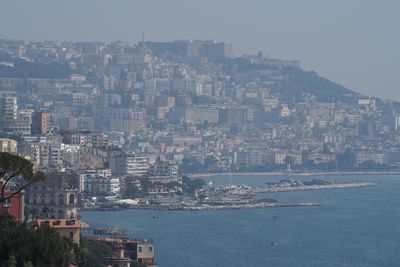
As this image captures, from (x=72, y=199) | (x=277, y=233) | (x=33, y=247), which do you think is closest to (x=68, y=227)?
(x=33, y=247)

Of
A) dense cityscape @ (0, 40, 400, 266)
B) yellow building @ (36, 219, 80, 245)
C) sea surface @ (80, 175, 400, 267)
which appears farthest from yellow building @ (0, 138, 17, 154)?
yellow building @ (36, 219, 80, 245)

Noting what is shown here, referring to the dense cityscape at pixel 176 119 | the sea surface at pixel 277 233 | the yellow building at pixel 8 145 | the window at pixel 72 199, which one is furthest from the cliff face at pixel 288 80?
the window at pixel 72 199

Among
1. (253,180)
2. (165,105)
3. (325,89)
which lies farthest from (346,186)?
(325,89)

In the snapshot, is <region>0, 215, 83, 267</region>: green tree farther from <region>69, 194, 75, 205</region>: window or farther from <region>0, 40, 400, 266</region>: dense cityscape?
<region>0, 40, 400, 266</region>: dense cityscape

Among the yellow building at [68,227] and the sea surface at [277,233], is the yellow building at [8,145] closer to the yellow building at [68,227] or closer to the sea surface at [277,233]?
the sea surface at [277,233]

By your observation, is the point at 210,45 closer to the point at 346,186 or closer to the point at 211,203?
the point at 346,186

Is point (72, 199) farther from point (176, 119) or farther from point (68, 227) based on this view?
point (176, 119)
